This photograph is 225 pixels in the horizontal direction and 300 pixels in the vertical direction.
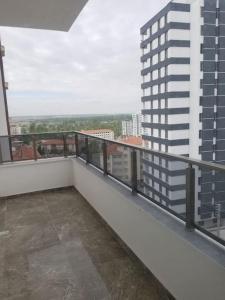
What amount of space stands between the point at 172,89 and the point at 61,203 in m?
4.71

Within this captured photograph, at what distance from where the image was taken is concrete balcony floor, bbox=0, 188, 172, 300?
1.97 metres

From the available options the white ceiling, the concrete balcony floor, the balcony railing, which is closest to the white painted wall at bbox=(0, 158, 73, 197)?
the balcony railing

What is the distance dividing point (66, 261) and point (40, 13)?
122 inches

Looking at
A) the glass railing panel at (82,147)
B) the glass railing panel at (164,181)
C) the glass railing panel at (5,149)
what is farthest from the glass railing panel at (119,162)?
the glass railing panel at (5,149)

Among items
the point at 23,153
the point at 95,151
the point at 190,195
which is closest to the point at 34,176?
the point at 23,153

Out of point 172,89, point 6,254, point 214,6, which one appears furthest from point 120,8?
point 6,254

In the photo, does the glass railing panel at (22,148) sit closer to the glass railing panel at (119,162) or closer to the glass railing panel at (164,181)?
the glass railing panel at (119,162)

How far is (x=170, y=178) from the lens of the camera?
62.3 inches

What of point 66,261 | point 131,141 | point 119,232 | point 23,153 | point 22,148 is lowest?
point 66,261

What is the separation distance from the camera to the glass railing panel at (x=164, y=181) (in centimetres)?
163

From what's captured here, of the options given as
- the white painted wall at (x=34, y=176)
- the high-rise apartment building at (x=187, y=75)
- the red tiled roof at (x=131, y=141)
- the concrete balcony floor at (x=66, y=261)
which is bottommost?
the concrete balcony floor at (x=66, y=261)

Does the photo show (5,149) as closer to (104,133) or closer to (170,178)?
(104,133)

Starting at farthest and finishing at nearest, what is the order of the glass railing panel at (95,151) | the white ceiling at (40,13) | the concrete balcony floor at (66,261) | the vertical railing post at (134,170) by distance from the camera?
the glass railing panel at (95,151), the white ceiling at (40,13), the vertical railing post at (134,170), the concrete balcony floor at (66,261)

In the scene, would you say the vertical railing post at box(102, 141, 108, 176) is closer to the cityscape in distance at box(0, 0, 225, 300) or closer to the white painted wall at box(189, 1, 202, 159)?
the cityscape in distance at box(0, 0, 225, 300)
